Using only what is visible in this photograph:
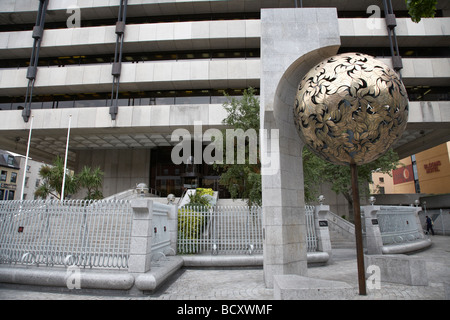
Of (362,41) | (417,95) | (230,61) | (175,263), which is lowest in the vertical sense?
(175,263)

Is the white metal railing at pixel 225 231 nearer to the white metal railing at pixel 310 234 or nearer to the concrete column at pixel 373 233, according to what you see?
the white metal railing at pixel 310 234

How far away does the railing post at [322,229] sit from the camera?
1062cm

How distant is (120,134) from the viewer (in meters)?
26.3

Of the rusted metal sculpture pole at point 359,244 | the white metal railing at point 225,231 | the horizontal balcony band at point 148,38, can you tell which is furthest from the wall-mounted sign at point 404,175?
the rusted metal sculpture pole at point 359,244

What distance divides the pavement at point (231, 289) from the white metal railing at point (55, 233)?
1027 mm

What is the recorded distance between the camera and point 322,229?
35.9ft

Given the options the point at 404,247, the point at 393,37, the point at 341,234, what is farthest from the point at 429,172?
the point at 404,247

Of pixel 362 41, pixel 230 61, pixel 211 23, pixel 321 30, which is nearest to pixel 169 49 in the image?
pixel 211 23

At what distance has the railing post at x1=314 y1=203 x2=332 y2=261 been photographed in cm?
1062

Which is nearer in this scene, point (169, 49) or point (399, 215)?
point (399, 215)

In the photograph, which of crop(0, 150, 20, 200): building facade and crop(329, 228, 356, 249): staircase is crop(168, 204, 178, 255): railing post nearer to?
crop(329, 228, 356, 249): staircase

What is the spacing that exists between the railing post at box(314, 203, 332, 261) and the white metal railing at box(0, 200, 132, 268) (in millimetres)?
7432

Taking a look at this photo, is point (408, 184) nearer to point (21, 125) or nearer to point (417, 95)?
point (417, 95)
